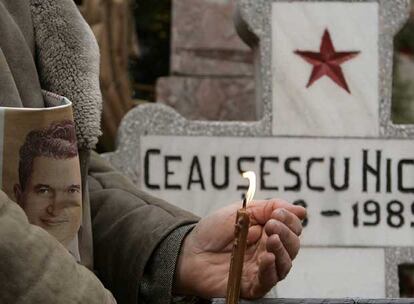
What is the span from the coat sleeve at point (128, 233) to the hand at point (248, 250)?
31mm

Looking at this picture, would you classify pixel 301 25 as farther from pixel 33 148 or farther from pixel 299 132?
pixel 33 148

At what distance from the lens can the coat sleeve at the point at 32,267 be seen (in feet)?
5.08

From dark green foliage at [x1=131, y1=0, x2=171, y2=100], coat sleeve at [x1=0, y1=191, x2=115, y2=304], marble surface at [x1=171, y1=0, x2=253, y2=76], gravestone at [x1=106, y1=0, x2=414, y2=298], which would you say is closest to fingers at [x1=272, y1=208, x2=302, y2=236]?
coat sleeve at [x1=0, y1=191, x2=115, y2=304]

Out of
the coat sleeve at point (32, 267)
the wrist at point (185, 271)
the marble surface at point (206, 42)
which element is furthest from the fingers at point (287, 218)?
the marble surface at point (206, 42)

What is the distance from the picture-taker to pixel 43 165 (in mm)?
1766

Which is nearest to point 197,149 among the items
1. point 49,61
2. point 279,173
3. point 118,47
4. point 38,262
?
point 279,173

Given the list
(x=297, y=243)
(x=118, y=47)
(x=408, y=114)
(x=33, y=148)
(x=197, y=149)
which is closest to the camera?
(x=33, y=148)

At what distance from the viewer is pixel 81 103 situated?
1.93 meters

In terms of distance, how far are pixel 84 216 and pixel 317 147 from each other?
7.10ft

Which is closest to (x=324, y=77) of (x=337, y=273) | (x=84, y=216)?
(x=337, y=273)

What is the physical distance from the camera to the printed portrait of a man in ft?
5.76

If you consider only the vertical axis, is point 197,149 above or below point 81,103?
below

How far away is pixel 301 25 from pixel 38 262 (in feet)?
8.82

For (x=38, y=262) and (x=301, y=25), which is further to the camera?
(x=301, y=25)
